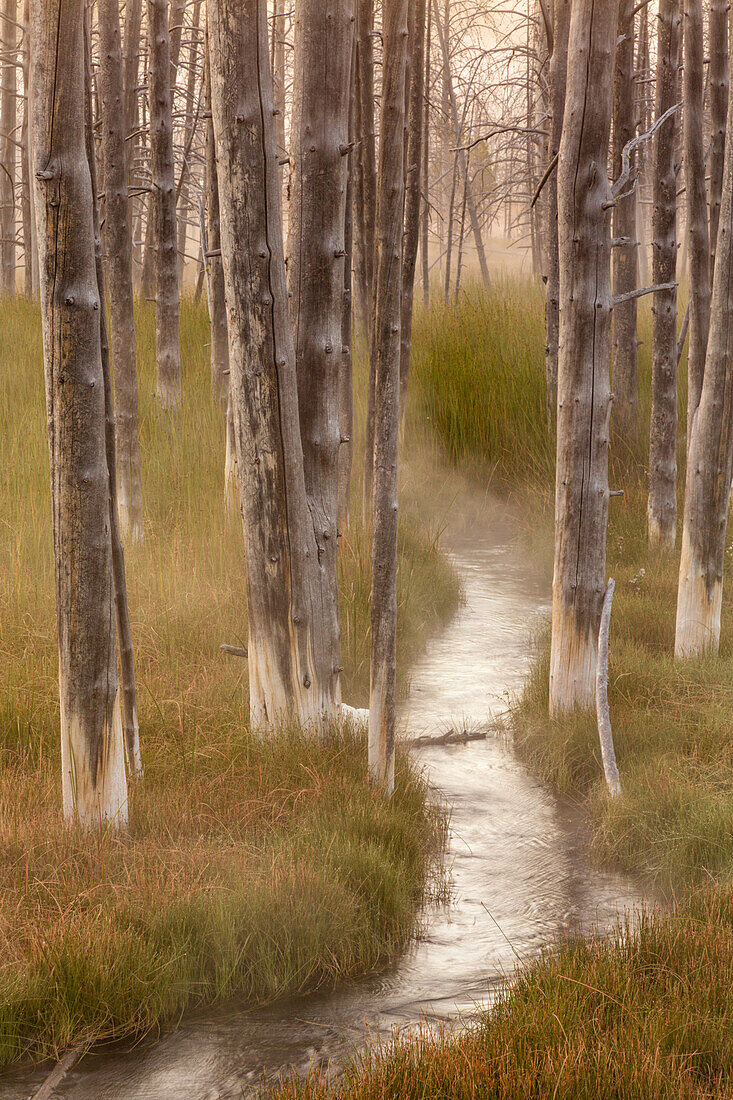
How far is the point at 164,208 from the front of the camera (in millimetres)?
8852

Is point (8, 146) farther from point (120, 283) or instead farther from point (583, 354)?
→ point (583, 354)

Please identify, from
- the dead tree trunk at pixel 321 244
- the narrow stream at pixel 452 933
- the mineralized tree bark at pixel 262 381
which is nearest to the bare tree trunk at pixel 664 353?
the narrow stream at pixel 452 933

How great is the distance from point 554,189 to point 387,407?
580 centimetres

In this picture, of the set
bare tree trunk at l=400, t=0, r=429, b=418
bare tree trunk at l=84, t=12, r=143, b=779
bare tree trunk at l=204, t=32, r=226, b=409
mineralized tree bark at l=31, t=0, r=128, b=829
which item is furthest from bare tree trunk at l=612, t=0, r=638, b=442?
mineralized tree bark at l=31, t=0, r=128, b=829

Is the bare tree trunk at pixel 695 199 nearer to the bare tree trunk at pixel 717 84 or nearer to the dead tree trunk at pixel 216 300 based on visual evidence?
the bare tree trunk at pixel 717 84

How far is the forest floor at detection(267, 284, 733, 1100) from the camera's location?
93.8 inches

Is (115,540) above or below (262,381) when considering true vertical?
below

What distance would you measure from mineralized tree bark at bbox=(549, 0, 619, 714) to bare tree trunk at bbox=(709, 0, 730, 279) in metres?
1.47

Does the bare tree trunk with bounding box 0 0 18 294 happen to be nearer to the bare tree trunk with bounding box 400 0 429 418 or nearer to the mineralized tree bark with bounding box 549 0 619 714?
the bare tree trunk with bounding box 400 0 429 418

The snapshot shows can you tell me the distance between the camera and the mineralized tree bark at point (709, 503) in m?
5.56

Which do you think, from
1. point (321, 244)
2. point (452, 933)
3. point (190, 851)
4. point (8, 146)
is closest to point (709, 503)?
point (321, 244)

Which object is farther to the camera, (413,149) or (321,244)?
(413,149)

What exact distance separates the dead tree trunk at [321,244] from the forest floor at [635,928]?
145cm

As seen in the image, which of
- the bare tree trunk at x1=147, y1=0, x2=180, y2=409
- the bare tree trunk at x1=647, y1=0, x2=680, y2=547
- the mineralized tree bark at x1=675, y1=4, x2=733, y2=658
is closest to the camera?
the mineralized tree bark at x1=675, y1=4, x2=733, y2=658
